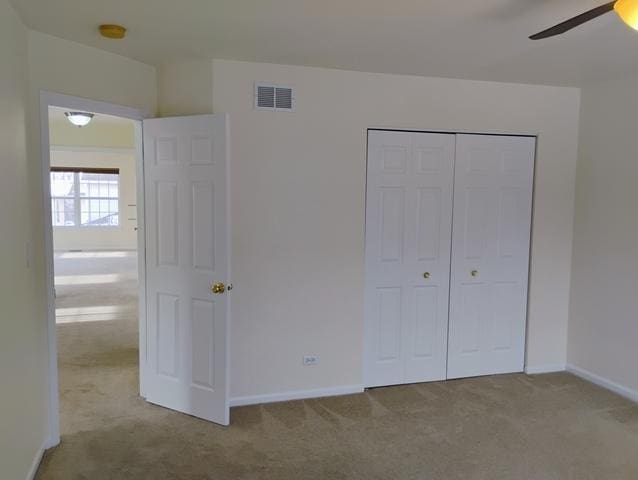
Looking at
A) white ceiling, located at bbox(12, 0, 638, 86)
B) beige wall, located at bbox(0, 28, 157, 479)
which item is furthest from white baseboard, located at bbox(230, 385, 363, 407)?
white ceiling, located at bbox(12, 0, 638, 86)

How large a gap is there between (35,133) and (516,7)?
2631 mm

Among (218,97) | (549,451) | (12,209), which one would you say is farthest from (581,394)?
(12,209)

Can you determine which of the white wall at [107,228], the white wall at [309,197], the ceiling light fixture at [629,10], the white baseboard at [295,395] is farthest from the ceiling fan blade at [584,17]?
the white wall at [107,228]

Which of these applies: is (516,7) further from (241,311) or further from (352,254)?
(241,311)

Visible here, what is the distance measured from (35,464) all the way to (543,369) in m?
3.87

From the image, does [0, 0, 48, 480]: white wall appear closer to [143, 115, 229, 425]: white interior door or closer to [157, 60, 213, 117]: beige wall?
[143, 115, 229, 425]: white interior door

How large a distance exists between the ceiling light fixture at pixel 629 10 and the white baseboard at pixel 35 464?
3.39m

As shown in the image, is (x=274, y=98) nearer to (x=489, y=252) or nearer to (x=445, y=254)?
(x=445, y=254)

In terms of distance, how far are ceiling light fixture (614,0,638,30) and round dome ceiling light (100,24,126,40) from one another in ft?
7.68

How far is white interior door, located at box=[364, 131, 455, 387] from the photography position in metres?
3.75

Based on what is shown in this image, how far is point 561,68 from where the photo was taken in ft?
11.3

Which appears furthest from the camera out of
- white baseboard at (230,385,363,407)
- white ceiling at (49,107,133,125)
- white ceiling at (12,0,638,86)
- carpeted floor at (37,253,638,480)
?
white ceiling at (49,107,133,125)

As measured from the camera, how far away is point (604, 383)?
395 centimetres

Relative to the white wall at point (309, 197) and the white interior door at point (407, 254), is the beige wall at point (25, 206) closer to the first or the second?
the white wall at point (309, 197)
